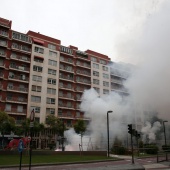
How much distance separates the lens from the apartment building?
56.7 m

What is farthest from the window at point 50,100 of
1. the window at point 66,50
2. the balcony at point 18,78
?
the window at point 66,50

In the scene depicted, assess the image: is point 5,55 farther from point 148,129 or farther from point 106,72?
point 148,129

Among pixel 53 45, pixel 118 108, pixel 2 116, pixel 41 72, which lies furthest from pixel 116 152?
pixel 53 45

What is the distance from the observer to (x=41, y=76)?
61.8 meters

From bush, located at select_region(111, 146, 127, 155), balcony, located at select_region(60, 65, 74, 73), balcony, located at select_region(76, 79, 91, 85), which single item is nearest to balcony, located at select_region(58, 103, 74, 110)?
balcony, located at select_region(76, 79, 91, 85)

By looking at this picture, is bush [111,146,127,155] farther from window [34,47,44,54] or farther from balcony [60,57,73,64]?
balcony [60,57,73,64]

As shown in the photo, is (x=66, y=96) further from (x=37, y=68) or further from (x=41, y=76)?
(x=37, y=68)

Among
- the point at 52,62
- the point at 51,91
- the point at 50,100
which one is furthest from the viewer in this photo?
the point at 52,62

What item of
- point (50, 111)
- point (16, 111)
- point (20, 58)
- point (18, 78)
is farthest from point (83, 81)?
point (16, 111)

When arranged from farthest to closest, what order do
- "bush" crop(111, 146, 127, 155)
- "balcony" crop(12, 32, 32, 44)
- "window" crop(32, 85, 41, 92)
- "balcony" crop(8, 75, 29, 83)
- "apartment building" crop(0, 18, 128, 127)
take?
"balcony" crop(12, 32, 32, 44)
"window" crop(32, 85, 41, 92)
"balcony" crop(8, 75, 29, 83)
"apartment building" crop(0, 18, 128, 127)
"bush" crop(111, 146, 127, 155)

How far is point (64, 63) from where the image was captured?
68.2 meters

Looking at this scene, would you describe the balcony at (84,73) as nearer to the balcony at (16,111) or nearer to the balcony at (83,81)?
the balcony at (83,81)

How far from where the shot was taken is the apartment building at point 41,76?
56719 millimetres

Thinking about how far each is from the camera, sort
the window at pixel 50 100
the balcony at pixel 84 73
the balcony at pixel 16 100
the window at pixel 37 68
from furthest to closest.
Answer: the balcony at pixel 84 73
the window at pixel 50 100
the window at pixel 37 68
the balcony at pixel 16 100
